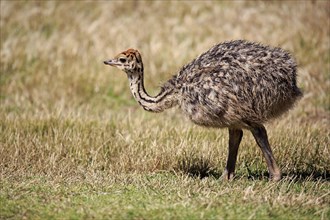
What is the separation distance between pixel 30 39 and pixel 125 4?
2347 mm

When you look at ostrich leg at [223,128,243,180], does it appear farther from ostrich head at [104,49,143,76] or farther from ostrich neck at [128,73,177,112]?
ostrich head at [104,49,143,76]

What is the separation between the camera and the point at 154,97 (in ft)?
24.0

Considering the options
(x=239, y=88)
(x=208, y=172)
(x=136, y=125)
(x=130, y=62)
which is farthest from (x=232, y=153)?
(x=136, y=125)

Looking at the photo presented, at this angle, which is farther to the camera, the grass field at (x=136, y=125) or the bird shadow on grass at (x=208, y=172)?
the bird shadow on grass at (x=208, y=172)

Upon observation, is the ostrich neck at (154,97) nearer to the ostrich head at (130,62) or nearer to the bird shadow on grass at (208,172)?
the ostrich head at (130,62)

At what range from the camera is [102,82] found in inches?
471

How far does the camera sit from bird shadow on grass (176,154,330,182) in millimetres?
7309

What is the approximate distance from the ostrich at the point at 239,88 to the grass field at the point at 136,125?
66 centimetres

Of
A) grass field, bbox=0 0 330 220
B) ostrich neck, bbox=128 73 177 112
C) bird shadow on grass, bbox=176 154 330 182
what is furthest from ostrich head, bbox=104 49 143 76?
bird shadow on grass, bbox=176 154 330 182

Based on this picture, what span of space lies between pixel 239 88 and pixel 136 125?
2.71m

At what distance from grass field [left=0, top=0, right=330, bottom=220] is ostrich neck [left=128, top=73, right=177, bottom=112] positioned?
676 millimetres

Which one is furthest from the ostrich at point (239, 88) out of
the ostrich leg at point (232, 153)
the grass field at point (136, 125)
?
the grass field at point (136, 125)

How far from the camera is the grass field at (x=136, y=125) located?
19.5 ft

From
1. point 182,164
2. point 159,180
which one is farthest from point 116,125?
point 159,180
